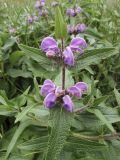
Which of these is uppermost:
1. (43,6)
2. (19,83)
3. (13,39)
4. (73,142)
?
(43,6)

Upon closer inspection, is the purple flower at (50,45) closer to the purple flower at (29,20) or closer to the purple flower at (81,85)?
the purple flower at (81,85)

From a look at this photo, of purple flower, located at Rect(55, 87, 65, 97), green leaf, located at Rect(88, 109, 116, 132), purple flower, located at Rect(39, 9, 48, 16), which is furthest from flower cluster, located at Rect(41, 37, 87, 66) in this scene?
purple flower, located at Rect(39, 9, 48, 16)

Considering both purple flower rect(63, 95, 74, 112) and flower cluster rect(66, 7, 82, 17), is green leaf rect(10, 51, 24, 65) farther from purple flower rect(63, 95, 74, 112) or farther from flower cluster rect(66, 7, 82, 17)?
purple flower rect(63, 95, 74, 112)

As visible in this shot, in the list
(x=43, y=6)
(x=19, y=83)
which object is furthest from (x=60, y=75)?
(x=43, y=6)

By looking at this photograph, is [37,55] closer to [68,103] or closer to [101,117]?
[68,103]

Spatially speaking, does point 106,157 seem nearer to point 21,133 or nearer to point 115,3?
point 21,133

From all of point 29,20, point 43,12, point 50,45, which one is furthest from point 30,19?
point 50,45
